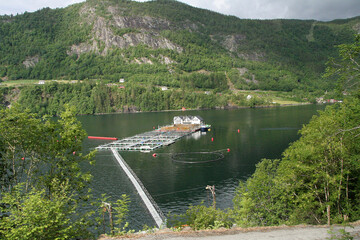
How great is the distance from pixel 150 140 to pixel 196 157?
77.0 feet

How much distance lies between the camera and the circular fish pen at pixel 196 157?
5741 cm

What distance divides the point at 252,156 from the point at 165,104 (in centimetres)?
13586

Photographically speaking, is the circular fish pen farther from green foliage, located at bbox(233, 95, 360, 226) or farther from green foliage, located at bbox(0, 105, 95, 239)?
green foliage, located at bbox(0, 105, 95, 239)

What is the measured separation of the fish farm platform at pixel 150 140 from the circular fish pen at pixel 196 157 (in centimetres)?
1002

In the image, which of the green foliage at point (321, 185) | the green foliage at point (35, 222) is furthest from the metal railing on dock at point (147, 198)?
the green foliage at point (321, 185)

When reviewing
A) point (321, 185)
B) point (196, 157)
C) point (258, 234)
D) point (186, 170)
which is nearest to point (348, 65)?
point (321, 185)

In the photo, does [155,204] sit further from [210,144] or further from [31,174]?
[210,144]

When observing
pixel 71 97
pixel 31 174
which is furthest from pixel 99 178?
pixel 71 97

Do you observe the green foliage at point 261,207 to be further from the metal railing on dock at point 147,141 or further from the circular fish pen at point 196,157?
the metal railing on dock at point 147,141

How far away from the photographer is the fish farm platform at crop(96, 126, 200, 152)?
72000mm

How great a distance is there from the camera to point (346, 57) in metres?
16.2

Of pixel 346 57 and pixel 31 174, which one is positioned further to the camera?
pixel 31 174

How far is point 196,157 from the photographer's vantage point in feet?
198

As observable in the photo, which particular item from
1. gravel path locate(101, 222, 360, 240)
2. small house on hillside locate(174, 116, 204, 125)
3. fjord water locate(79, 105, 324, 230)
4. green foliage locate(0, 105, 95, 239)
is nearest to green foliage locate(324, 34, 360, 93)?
gravel path locate(101, 222, 360, 240)
